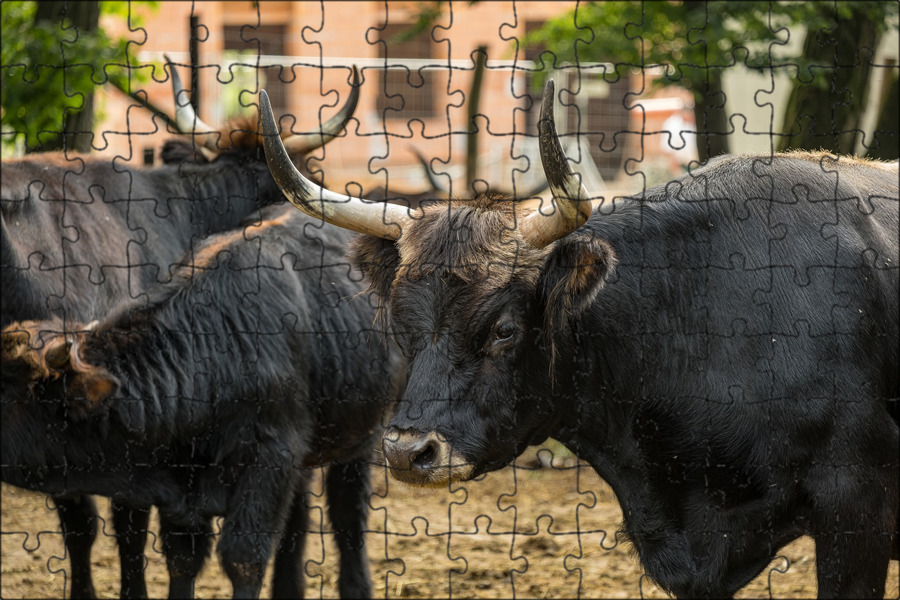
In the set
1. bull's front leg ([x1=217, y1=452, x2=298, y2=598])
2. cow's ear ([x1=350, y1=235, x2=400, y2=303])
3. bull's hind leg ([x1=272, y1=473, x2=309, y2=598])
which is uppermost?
cow's ear ([x1=350, y1=235, x2=400, y2=303])

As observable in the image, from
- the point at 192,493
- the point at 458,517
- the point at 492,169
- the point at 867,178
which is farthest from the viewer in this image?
the point at 492,169

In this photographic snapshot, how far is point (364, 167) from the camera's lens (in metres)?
22.2

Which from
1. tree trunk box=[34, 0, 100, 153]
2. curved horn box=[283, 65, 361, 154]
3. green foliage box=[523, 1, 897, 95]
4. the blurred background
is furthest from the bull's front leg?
tree trunk box=[34, 0, 100, 153]

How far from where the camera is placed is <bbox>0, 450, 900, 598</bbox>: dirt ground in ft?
19.9

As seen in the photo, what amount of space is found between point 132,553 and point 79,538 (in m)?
0.33

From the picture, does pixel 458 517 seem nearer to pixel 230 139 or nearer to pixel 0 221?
pixel 230 139

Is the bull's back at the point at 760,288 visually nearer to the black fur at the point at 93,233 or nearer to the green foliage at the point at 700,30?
the green foliage at the point at 700,30

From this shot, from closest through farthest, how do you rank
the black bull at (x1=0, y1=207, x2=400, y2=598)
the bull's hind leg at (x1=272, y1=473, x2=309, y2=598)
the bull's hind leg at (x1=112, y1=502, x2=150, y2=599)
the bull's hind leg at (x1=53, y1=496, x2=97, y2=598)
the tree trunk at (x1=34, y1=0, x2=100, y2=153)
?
the black bull at (x1=0, y1=207, x2=400, y2=598) → the bull's hind leg at (x1=112, y1=502, x2=150, y2=599) → the bull's hind leg at (x1=53, y1=496, x2=97, y2=598) → the bull's hind leg at (x1=272, y1=473, x2=309, y2=598) → the tree trunk at (x1=34, y1=0, x2=100, y2=153)

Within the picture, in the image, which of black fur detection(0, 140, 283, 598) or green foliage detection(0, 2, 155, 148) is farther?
green foliage detection(0, 2, 155, 148)

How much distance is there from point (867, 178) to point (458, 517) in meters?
3.88

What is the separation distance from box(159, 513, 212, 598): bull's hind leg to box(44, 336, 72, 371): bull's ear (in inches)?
34.6

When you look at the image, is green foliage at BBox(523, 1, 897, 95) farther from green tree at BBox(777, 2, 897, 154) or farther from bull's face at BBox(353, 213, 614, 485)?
bull's face at BBox(353, 213, 614, 485)

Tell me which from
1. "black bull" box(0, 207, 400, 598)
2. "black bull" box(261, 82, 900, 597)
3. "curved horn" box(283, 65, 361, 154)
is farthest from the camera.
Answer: "curved horn" box(283, 65, 361, 154)

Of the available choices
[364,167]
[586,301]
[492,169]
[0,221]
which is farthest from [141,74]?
[364,167]
